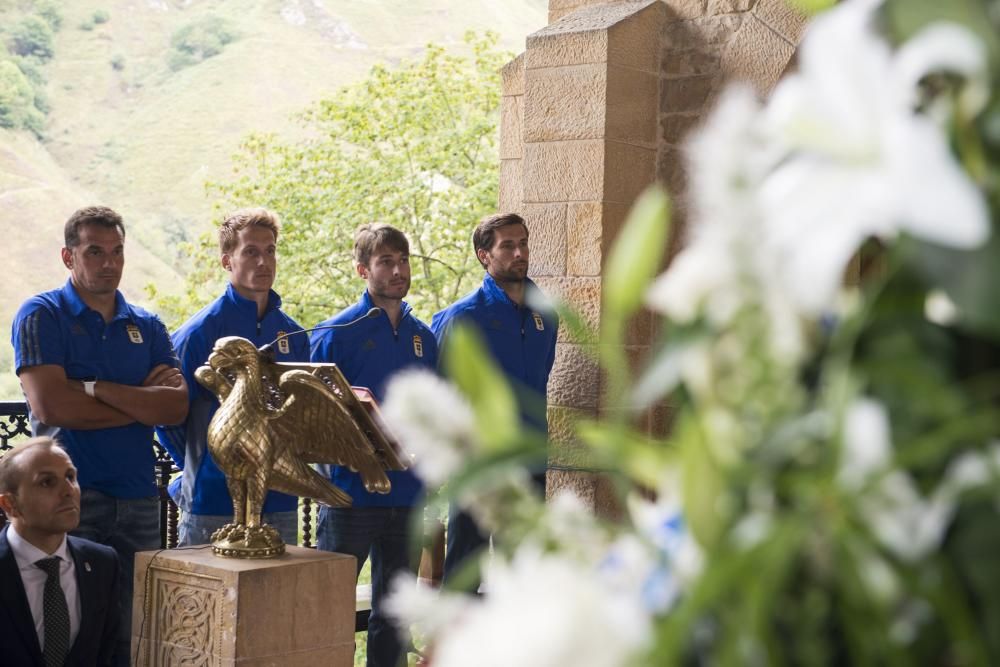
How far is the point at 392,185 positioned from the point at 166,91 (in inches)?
621

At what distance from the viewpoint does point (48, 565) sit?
3758 mm

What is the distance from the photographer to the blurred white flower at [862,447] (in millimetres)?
442

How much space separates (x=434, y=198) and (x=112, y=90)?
1706cm

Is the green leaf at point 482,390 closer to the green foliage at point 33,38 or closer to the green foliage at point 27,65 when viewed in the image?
the green foliage at point 27,65

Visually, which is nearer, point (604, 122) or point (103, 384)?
point (103, 384)

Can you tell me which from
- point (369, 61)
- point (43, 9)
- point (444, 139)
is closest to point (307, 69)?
point (369, 61)

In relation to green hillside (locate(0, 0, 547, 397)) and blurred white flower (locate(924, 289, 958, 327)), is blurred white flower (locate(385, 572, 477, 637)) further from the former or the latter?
green hillside (locate(0, 0, 547, 397))

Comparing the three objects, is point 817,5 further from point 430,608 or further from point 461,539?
point 461,539

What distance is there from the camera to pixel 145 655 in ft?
12.8

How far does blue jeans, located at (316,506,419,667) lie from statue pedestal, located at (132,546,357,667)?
523 millimetres

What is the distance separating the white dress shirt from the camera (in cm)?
372

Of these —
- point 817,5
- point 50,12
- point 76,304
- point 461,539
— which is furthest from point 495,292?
point 50,12

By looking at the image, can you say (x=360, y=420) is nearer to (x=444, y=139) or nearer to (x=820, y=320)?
(x=820, y=320)


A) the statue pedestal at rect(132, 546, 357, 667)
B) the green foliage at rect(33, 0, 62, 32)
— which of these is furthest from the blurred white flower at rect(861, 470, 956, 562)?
the green foliage at rect(33, 0, 62, 32)
